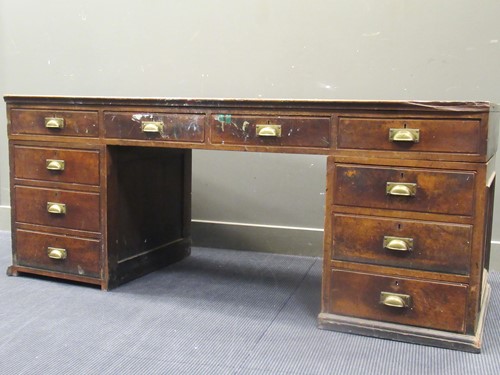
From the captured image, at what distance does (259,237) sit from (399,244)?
4.33 ft

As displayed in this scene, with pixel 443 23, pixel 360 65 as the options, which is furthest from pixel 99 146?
pixel 443 23

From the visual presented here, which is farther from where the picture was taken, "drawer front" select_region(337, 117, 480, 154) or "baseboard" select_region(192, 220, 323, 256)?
"baseboard" select_region(192, 220, 323, 256)

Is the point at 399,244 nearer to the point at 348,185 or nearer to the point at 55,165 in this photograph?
the point at 348,185

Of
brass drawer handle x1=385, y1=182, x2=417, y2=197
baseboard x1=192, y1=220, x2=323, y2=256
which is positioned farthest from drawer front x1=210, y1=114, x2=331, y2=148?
baseboard x1=192, y1=220, x2=323, y2=256

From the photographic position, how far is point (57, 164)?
256 cm

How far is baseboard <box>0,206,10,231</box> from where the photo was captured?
12.0 feet

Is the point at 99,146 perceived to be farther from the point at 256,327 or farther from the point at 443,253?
the point at 443,253

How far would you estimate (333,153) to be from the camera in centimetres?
209

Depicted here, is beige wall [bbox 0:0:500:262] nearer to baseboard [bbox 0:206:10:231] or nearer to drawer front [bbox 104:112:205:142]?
baseboard [bbox 0:206:10:231]

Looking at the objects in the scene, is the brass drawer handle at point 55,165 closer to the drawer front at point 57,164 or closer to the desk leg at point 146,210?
the drawer front at point 57,164

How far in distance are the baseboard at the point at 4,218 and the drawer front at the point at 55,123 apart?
3.87 feet

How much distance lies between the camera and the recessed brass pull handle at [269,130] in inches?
84.7

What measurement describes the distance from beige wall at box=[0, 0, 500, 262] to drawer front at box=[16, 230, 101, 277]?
92cm

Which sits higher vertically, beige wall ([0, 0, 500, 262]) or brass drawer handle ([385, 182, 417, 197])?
beige wall ([0, 0, 500, 262])
